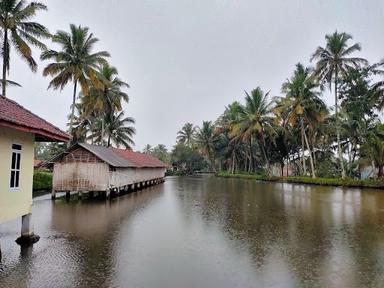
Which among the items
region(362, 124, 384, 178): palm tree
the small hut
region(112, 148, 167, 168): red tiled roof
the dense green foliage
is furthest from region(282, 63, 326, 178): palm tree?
the small hut

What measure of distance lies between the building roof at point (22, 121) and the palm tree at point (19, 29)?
11.9m

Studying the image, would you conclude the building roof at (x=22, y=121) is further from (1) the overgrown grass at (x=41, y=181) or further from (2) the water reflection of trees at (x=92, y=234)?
(1) the overgrown grass at (x=41, y=181)

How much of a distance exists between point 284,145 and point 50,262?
45599mm

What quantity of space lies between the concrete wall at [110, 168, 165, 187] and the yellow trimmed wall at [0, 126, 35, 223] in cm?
1366

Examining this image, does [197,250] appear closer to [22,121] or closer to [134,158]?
[22,121]

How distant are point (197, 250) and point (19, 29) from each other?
18812 millimetres

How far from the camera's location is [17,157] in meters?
8.60

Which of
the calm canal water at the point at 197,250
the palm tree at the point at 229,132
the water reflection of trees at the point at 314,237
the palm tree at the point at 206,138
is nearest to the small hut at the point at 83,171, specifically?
the calm canal water at the point at 197,250

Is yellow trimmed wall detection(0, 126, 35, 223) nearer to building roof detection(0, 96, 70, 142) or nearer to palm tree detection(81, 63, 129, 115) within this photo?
building roof detection(0, 96, 70, 142)

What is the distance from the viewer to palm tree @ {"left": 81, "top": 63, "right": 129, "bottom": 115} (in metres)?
33.4

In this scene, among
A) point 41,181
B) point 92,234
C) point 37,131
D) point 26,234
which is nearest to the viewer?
point 37,131

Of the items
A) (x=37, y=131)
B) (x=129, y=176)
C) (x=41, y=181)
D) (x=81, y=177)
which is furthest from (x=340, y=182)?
(x=37, y=131)

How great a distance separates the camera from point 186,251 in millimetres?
9180

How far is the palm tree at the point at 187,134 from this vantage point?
256 feet
